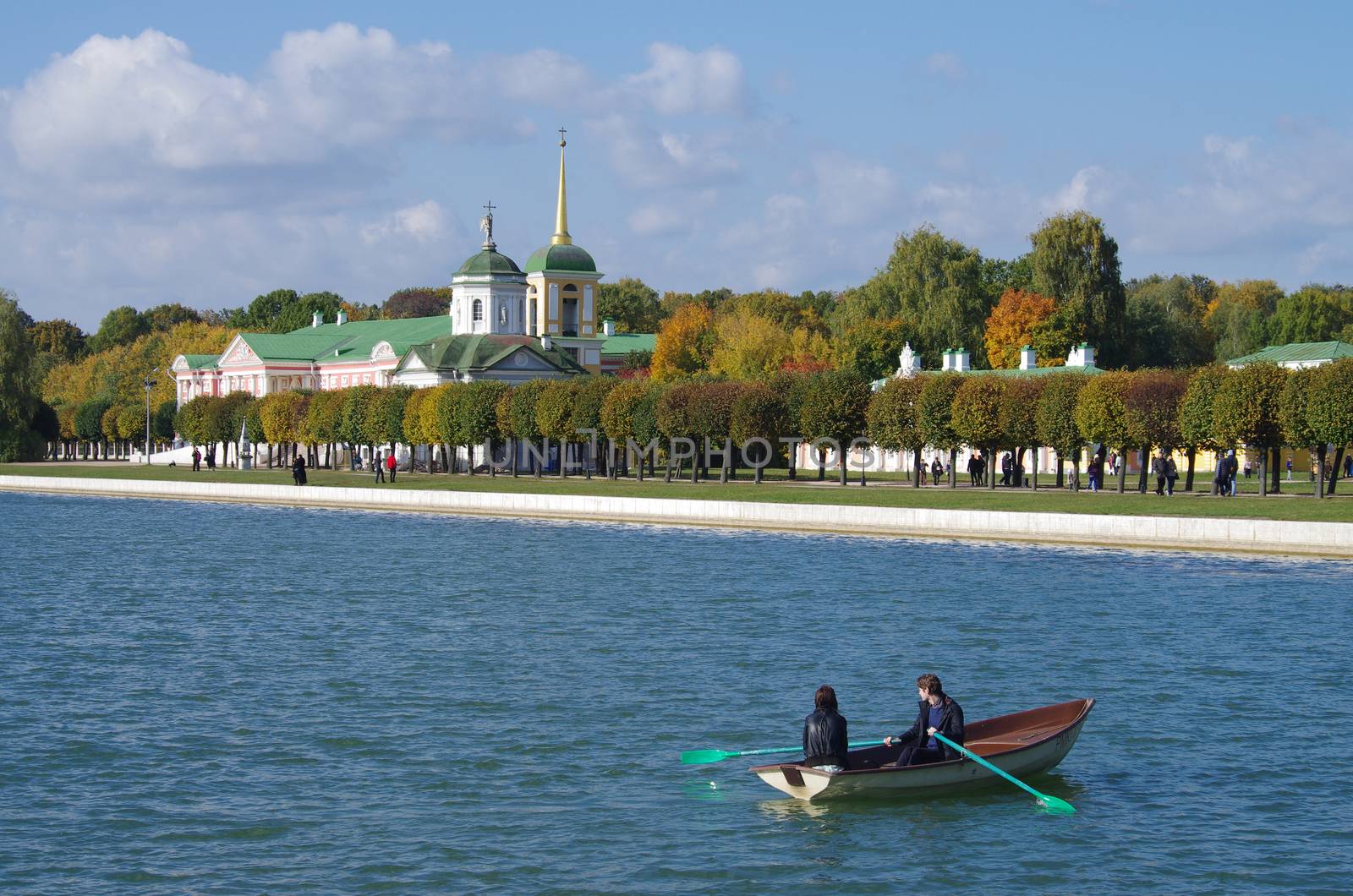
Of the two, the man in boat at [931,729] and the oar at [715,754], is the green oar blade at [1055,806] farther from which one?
the oar at [715,754]

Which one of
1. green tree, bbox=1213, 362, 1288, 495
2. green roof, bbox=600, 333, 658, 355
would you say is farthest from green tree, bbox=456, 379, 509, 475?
green roof, bbox=600, 333, 658, 355

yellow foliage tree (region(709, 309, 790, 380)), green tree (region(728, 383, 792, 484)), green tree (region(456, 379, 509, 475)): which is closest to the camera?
green tree (region(728, 383, 792, 484))

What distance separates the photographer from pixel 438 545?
53.0 meters

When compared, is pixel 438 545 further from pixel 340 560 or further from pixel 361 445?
pixel 361 445

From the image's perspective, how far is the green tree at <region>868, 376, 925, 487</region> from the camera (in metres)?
70.5

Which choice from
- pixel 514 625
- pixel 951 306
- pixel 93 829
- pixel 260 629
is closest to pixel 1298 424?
pixel 514 625

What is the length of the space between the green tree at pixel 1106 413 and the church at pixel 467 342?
46.5 m

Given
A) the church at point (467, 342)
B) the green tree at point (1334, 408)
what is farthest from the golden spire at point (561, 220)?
the green tree at point (1334, 408)

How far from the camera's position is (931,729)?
19062 millimetres

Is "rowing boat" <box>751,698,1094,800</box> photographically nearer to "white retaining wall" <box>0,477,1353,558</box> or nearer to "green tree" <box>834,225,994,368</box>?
"white retaining wall" <box>0,477,1353,558</box>

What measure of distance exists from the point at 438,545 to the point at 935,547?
15.8 meters

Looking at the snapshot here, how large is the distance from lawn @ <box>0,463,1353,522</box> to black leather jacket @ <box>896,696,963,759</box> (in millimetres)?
31353

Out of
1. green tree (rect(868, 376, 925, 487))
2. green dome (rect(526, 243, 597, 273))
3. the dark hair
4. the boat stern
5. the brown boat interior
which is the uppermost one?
green dome (rect(526, 243, 597, 273))

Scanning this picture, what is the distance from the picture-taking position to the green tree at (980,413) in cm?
6806
